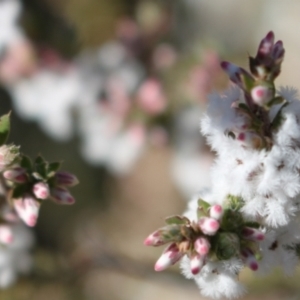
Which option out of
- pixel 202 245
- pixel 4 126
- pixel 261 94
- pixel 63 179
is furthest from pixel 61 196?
pixel 261 94

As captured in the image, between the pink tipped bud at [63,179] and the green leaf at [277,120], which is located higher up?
the pink tipped bud at [63,179]

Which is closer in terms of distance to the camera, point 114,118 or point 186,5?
point 114,118

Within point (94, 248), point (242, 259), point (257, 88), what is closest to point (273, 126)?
point (257, 88)

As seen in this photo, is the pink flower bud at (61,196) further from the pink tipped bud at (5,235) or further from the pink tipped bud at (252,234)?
the pink tipped bud at (252,234)

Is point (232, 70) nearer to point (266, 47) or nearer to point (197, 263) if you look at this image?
point (266, 47)

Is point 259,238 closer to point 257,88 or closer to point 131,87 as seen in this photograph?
point 257,88

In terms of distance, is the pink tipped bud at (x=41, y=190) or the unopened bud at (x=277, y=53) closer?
the unopened bud at (x=277, y=53)

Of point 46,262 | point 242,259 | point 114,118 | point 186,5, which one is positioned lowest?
point 242,259

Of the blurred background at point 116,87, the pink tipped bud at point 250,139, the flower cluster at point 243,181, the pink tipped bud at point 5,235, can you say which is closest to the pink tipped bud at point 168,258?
the flower cluster at point 243,181

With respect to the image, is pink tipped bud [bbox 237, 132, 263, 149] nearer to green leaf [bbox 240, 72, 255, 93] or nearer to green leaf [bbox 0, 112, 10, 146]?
green leaf [bbox 240, 72, 255, 93]
